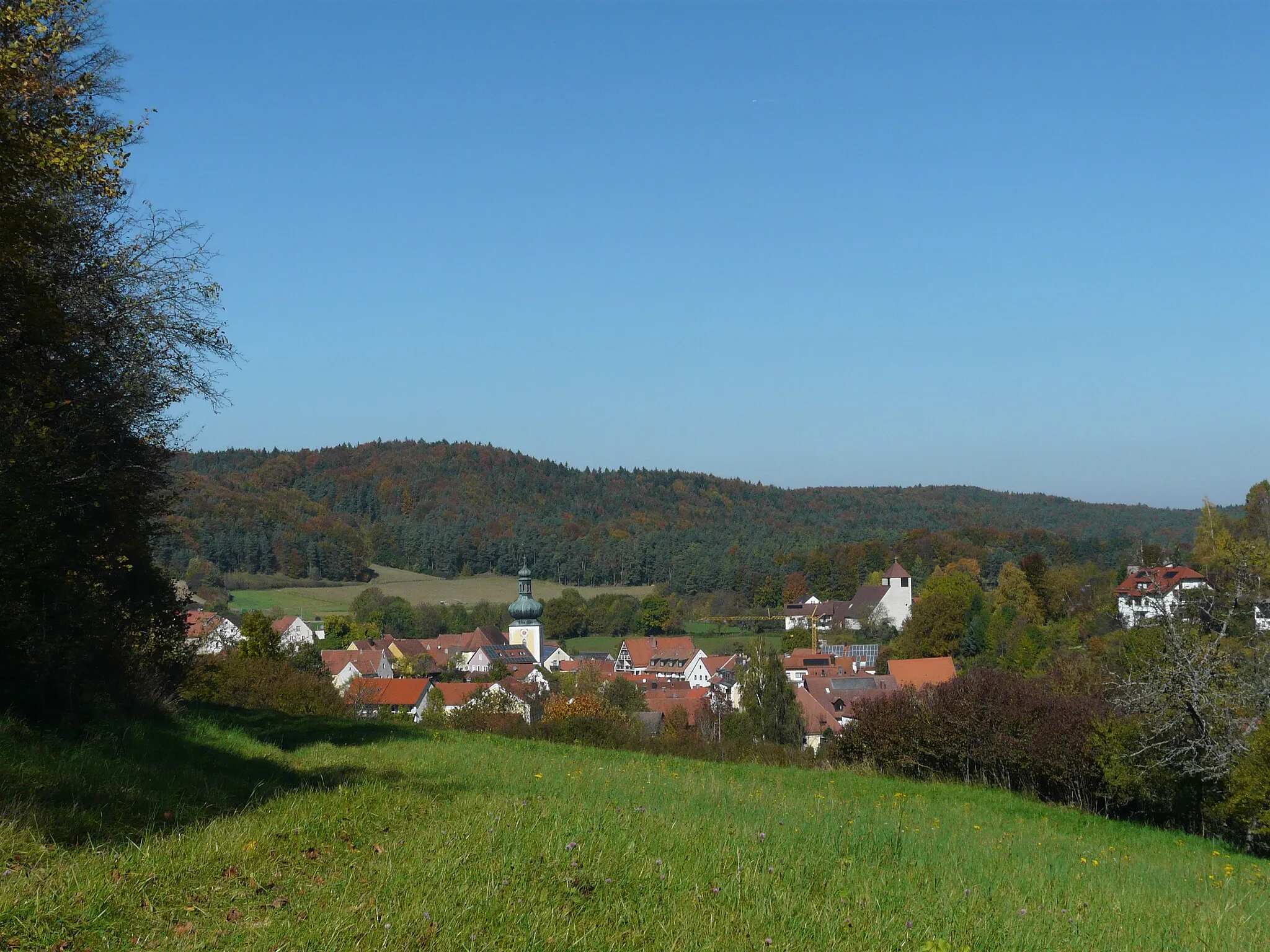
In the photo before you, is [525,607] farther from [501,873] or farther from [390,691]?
[501,873]

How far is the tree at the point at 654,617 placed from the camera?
124m

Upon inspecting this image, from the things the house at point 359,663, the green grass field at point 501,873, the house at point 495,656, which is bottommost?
the house at point 495,656

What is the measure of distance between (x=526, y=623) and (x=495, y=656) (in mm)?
6750

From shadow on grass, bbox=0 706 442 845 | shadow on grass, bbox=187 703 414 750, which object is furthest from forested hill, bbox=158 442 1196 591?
shadow on grass, bbox=0 706 442 845

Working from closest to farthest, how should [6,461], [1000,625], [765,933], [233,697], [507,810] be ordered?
[765,933], [507,810], [6,461], [233,697], [1000,625]

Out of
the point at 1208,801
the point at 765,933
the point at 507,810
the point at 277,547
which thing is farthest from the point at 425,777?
the point at 277,547

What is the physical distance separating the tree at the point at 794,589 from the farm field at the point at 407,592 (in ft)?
64.0

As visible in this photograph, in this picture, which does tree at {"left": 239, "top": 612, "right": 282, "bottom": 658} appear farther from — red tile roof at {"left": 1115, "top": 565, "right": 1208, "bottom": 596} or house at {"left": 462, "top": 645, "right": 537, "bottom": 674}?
red tile roof at {"left": 1115, "top": 565, "right": 1208, "bottom": 596}

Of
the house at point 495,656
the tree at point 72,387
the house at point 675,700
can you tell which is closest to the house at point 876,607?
the house at point 495,656

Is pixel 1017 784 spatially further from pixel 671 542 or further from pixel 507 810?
pixel 671 542

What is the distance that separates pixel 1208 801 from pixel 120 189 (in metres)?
20.3

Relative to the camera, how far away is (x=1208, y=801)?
1894cm

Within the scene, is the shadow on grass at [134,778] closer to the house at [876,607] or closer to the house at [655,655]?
the house at [655,655]

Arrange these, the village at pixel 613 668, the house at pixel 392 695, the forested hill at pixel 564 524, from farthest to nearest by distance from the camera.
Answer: the forested hill at pixel 564 524, the village at pixel 613 668, the house at pixel 392 695
